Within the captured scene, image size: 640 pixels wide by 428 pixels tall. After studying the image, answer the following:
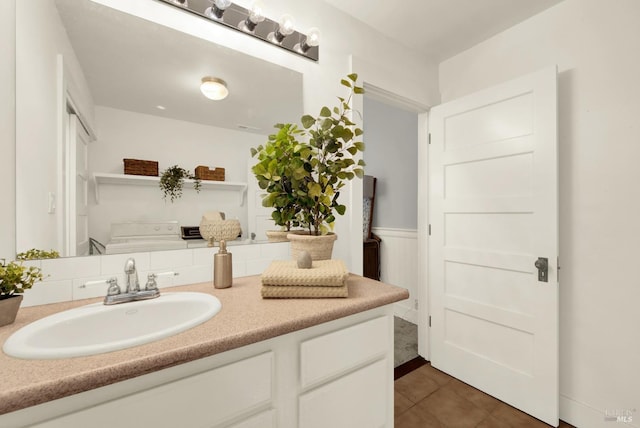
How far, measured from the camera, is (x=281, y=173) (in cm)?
125

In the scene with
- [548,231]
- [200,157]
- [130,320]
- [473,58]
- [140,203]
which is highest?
[473,58]

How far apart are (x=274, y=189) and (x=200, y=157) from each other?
1.17 ft

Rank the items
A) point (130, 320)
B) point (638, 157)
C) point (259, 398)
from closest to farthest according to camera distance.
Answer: point (259, 398) → point (130, 320) → point (638, 157)

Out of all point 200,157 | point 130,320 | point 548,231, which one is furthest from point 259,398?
point 548,231

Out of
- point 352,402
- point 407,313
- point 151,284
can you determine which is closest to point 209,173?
point 151,284

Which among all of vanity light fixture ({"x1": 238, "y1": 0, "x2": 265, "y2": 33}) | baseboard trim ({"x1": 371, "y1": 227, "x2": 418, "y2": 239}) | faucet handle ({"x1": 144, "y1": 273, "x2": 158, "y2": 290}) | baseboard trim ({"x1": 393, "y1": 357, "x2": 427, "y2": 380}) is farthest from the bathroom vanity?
baseboard trim ({"x1": 371, "y1": 227, "x2": 418, "y2": 239})

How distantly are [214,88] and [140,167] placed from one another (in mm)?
498

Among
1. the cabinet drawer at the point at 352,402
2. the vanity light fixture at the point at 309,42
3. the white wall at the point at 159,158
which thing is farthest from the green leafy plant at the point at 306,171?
the cabinet drawer at the point at 352,402

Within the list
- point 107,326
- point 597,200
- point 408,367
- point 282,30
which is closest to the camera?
point 107,326

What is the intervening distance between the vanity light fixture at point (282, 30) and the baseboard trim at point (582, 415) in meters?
2.59

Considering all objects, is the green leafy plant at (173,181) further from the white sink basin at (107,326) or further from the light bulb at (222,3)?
the light bulb at (222,3)

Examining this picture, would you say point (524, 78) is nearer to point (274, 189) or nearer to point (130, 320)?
point (274, 189)

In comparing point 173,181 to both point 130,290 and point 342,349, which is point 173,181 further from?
point 342,349

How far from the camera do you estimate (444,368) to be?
2062 millimetres
